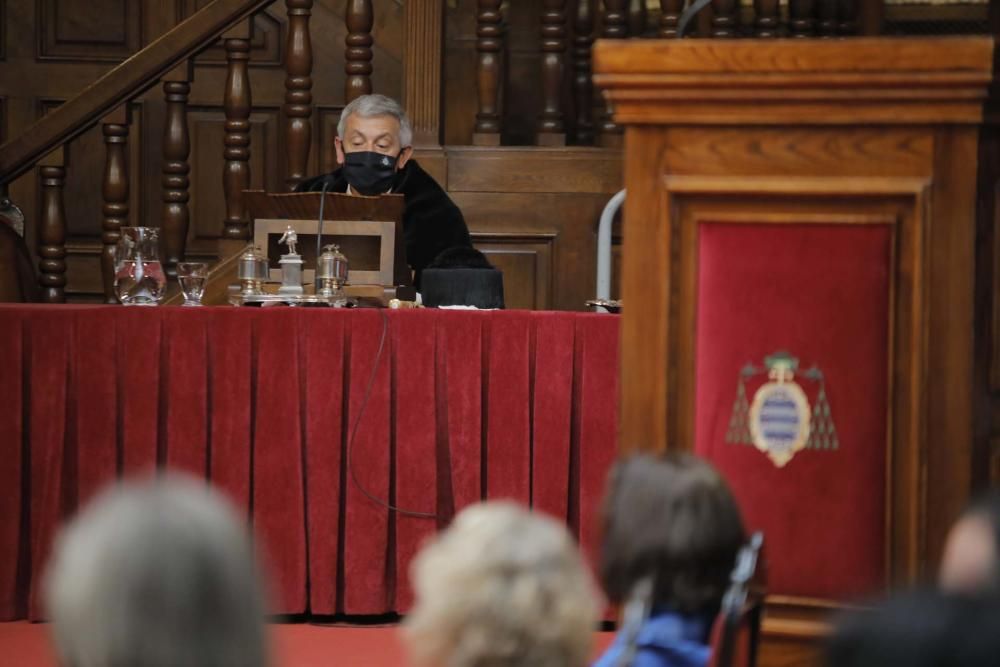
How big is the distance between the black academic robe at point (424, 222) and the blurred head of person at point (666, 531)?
3.24 metres

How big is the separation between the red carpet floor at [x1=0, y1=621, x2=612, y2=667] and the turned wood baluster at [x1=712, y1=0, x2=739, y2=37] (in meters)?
2.49

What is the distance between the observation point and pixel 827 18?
5902 millimetres

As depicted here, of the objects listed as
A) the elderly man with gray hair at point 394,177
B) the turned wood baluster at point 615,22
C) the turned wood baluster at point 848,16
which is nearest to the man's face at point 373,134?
the elderly man with gray hair at point 394,177

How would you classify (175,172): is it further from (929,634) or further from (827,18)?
(929,634)

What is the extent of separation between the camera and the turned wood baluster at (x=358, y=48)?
5.53 meters

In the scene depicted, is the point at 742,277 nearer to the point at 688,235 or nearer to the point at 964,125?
the point at 688,235

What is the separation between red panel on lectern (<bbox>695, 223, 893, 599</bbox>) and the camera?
92.1 inches

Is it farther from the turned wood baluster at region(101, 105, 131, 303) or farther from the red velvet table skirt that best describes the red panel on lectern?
the turned wood baluster at region(101, 105, 131, 303)

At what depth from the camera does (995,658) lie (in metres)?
1.03

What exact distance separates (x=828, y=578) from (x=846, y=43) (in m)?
0.76

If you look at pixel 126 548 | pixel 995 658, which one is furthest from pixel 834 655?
pixel 126 548

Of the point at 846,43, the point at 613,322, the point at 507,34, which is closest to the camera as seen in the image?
the point at 846,43

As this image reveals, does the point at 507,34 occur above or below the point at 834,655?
above

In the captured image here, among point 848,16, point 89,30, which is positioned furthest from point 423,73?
point 89,30
